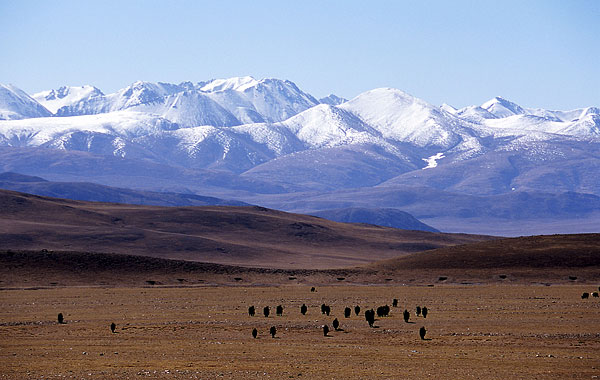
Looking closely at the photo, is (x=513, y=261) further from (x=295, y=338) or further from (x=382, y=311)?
(x=295, y=338)

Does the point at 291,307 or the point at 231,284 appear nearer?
the point at 291,307

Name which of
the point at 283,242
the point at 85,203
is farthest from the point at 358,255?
the point at 85,203

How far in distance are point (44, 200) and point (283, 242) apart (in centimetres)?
4815

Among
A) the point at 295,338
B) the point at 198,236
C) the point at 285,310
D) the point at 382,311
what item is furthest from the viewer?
the point at 198,236

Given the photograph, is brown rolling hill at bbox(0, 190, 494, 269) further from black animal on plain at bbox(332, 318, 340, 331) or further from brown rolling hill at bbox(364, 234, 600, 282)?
black animal on plain at bbox(332, 318, 340, 331)

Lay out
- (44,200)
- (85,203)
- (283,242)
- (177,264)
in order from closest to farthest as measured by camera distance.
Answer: (177,264), (283,242), (44,200), (85,203)

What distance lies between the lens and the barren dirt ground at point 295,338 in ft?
120

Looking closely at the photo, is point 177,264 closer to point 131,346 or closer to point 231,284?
point 231,284

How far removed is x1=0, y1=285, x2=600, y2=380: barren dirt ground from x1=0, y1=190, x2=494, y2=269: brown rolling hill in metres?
58.6

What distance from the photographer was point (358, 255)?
15912cm

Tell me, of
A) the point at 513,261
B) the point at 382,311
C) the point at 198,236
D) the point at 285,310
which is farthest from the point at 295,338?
the point at 198,236

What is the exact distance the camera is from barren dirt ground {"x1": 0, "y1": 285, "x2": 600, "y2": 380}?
120 feet

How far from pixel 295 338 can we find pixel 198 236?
4417 inches

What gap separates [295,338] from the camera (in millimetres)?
47688
